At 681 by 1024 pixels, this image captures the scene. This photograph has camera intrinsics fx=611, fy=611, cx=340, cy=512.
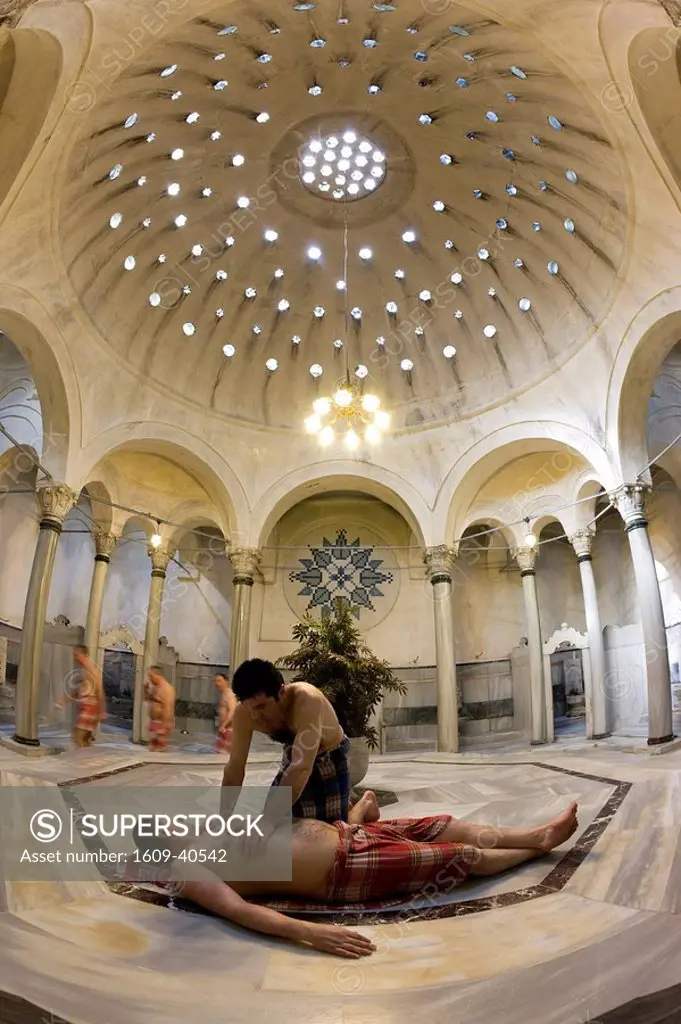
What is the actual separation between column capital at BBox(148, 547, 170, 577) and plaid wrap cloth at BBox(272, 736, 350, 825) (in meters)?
12.1

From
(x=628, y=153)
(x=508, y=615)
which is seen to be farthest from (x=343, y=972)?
(x=508, y=615)

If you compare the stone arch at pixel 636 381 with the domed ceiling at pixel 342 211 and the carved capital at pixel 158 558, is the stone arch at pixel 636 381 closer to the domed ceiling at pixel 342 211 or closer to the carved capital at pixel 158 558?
A: the domed ceiling at pixel 342 211

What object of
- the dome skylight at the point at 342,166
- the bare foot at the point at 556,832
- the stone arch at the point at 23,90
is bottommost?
the bare foot at the point at 556,832

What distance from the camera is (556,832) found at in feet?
11.1

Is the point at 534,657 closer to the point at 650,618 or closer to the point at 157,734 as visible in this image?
the point at 650,618

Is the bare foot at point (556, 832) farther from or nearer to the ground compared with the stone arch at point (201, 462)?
nearer to the ground

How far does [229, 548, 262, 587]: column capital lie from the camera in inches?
548

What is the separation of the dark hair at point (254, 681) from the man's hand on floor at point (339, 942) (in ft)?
3.55

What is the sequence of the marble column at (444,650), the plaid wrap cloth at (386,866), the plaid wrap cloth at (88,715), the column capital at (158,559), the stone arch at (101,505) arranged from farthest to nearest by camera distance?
the column capital at (158,559) → the stone arch at (101,505) → the marble column at (444,650) → the plaid wrap cloth at (88,715) → the plaid wrap cloth at (386,866)

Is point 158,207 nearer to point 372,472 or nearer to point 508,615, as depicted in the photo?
point 372,472

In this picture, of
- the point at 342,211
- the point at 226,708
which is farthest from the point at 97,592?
the point at 342,211

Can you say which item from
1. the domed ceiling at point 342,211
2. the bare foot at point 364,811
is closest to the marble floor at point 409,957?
the bare foot at point 364,811

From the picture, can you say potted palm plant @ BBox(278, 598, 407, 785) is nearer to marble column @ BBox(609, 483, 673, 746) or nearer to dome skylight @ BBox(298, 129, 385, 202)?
marble column @ BBox(609, 483, 673, 746)

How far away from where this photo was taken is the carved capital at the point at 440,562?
45.0 ft
